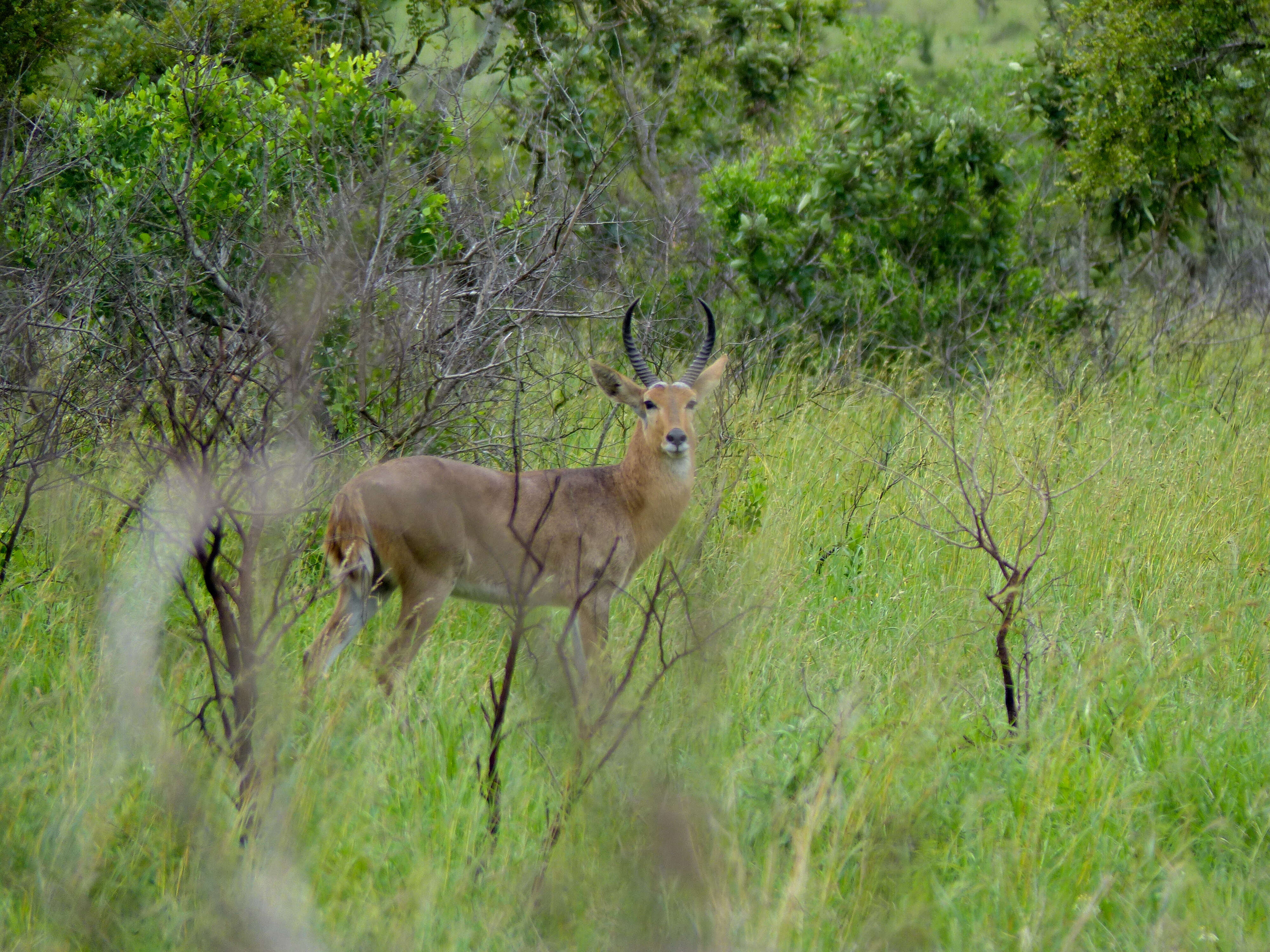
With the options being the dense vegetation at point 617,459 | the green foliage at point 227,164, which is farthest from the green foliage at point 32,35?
the green foliage at point 227,164

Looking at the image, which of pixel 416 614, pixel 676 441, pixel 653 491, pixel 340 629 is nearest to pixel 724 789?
pixel 416 614

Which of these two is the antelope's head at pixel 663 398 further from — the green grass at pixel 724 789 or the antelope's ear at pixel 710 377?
the green grass at pixel 724 789

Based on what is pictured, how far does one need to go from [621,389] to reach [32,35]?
4.64m

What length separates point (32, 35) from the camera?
7320mm

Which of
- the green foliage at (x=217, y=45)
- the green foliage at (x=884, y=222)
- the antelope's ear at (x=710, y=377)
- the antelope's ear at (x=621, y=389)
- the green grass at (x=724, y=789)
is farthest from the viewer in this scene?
the green foliage at (x=884, y=222)

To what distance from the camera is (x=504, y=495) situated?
4.78m

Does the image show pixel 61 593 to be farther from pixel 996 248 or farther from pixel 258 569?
pixel 996 248

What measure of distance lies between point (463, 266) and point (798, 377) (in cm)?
395

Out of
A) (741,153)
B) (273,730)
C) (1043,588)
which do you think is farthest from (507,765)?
(741,153)

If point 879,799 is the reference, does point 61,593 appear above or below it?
below

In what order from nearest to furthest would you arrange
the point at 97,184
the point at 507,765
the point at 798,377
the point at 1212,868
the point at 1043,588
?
the point at 1212,868
the point at 507,765
the point at 1043,588
the point at 97,184
the point at 798,377

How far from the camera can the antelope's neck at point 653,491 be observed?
547cm

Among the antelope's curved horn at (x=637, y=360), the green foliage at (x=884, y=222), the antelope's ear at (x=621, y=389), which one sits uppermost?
the antelope's curved horn at (x=637, y=360)

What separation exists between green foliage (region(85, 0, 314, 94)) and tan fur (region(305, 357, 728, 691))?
Result: 519 centimetres
